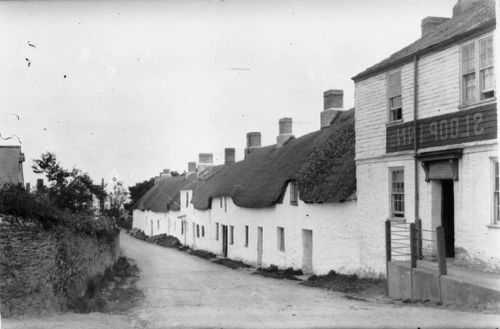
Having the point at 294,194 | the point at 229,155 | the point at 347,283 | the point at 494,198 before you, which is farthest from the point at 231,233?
the point at 494,198

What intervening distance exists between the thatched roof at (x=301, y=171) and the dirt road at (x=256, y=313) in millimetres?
4445

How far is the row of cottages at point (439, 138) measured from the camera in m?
12.7

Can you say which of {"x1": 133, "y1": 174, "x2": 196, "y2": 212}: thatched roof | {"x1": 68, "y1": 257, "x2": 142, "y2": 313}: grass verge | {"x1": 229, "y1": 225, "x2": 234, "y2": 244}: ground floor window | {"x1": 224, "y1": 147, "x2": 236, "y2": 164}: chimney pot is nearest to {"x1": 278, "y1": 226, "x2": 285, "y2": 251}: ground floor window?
{"x1": 68, "y1": 257, "x2": 142, "y2": 313}: grass verge

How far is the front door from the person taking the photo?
14.8m

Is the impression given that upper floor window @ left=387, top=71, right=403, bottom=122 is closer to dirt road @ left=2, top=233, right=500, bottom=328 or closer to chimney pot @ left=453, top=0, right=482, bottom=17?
chimney pot @ left=453, top=0, right=482, bottom=17

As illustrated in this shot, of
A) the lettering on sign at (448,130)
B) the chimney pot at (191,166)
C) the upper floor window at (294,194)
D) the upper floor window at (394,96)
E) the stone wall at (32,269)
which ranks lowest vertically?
the stone wall at (32,269)

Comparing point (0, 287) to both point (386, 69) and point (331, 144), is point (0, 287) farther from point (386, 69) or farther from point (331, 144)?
point (331, 144)

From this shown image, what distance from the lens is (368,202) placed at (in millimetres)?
17734

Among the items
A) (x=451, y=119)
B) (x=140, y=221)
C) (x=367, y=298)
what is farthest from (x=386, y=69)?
(x=140, y=221)

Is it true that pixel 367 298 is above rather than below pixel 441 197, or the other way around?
below

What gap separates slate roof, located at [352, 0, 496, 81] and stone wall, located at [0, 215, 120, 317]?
10665 mm

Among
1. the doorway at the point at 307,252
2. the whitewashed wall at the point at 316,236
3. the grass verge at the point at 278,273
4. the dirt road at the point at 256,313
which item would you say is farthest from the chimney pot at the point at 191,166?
the dirt road at the point at 256,313

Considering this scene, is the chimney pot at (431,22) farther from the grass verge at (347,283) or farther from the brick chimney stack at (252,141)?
the brick chimney stack at (252,141)

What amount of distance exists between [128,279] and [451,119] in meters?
14.1
